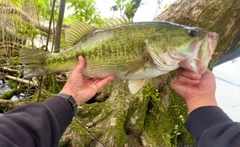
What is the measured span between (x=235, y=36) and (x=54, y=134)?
2.69m

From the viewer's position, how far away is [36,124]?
1.34 m

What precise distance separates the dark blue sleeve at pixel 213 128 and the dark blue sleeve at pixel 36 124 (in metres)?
0.70

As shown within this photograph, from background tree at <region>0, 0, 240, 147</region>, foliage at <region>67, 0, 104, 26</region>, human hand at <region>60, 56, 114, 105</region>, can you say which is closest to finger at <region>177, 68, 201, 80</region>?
human hand at <region>60, 56, 114, 105</region>

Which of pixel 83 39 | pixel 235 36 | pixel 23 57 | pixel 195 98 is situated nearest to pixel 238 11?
pixel 235 36

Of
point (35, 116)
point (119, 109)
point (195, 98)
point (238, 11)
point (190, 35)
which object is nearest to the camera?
point (35, 116)


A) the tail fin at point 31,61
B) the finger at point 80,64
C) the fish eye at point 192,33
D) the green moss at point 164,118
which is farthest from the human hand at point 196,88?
the green moss at point 164,118

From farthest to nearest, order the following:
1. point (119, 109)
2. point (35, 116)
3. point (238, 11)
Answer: point (238, 11) < point (119, 109) < point (35, 116)

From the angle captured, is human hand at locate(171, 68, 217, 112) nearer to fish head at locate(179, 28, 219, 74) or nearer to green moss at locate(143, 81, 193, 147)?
fish head at locate(179, 28, 219, 74)

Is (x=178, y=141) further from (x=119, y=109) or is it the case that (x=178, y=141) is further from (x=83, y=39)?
(x=83, y=39)

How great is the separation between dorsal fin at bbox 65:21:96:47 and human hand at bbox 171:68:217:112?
0.60 m

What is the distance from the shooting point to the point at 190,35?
1528 mm

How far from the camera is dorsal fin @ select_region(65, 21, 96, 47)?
1.69 meters

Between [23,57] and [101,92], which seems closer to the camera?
[23,57]

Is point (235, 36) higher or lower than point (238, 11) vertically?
lower
